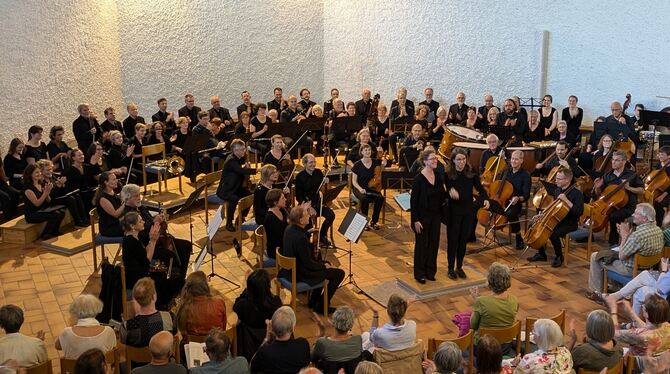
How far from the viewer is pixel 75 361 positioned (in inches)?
155

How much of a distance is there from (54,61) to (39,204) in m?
3.55

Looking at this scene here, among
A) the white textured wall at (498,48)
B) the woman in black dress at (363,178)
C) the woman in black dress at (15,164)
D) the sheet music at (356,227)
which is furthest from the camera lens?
the white textured wall at (498,48)

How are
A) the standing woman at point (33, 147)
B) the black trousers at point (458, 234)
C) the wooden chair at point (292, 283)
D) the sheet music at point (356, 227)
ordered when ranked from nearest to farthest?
1. the wooden chair at point (292, 283)
2. the sheet music at point (356, 227)
3. the black trousers at point (458, 234)
4. the standing woman at point (33, 147)

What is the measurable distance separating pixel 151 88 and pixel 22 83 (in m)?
3.20

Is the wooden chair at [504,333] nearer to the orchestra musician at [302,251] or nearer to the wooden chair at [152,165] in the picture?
the orchestra musician at [302,251]

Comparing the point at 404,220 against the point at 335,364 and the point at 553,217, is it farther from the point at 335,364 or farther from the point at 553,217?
the point at 335,364

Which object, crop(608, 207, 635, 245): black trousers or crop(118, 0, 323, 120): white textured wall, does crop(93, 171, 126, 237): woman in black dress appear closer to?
crop(608, 207, 635, 245): black trousers

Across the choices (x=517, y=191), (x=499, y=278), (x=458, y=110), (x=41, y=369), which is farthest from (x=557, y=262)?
(x=458, y=110)

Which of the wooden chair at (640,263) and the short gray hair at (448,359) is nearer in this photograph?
the short gray hair at (448,359)

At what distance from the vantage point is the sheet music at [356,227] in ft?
20.5

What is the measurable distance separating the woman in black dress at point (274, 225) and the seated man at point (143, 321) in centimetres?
186

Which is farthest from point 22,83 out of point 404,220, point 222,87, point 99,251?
point 404,220

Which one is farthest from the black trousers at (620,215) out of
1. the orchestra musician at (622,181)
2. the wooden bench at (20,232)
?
the wooden bench at (20,232)

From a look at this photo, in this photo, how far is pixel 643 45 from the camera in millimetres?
11625
